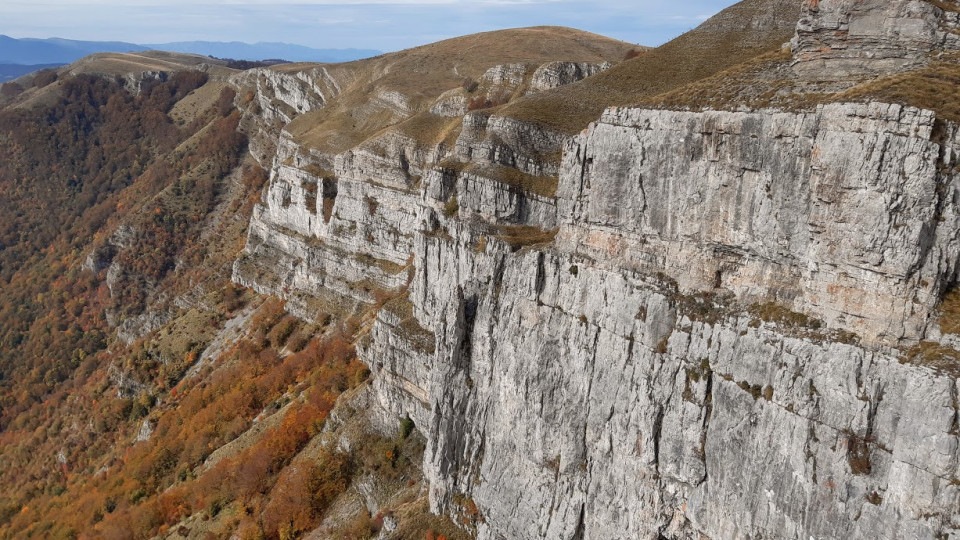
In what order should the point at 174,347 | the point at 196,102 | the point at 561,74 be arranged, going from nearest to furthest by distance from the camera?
the point at 561,74 < the point at 174,347 < the point at 196,102

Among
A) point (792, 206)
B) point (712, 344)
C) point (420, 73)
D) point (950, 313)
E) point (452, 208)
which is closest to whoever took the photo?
point (950, 313)

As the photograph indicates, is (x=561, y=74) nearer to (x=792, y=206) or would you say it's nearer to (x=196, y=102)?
(x=792, y=206)

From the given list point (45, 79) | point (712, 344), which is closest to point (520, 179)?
point (712, 344)

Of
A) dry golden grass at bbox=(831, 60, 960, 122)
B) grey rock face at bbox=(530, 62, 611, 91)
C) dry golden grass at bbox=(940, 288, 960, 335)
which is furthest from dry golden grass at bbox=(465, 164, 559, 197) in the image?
dry golden grass at bbox=(940, 288, 960, 335)

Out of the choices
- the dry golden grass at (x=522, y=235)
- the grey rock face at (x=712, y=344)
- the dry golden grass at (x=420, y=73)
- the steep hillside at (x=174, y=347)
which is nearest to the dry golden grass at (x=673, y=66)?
the dry golden grass at (x=522, y=235)

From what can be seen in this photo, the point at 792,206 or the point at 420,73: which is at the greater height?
the point at 420,73
